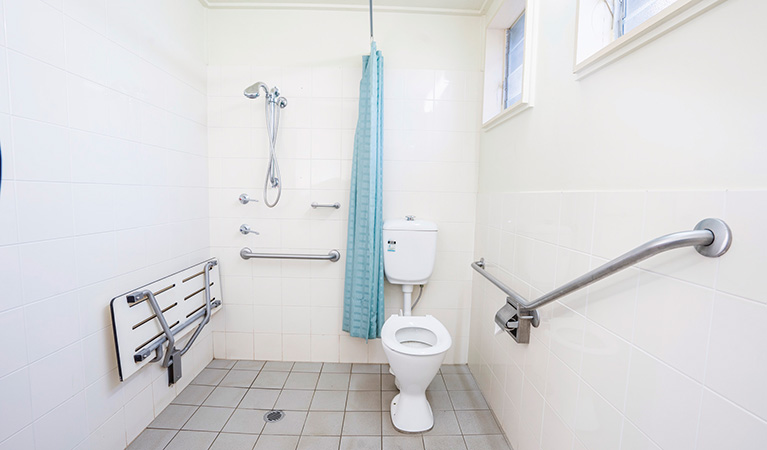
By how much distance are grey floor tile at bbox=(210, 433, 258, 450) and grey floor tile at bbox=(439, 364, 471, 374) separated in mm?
1172

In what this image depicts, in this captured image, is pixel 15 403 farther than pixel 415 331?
No

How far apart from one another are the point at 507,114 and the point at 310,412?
6.07 ft

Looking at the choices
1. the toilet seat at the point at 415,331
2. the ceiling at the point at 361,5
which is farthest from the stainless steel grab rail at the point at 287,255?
the ceiling at the point at 361,5

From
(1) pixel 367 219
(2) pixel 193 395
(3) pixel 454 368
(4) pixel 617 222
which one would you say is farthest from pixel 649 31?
(2) pixel 193 395

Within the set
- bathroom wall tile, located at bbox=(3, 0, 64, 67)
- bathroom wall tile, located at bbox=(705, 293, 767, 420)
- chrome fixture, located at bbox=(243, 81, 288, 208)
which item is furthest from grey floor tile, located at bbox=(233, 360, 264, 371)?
bathroom wall tile, located at bbox=(705, 293, 767, 420)

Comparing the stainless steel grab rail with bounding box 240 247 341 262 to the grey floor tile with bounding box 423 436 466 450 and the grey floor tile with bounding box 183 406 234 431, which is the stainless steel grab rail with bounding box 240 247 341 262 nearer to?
the grey floor tile with bounding box 183 406 234 431

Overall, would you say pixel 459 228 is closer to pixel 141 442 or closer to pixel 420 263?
pixel 420 263

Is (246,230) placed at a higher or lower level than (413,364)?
higher

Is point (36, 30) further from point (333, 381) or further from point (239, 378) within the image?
point (333, 381)

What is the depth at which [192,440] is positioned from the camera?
141 cm

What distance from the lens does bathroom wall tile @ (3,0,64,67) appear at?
0.93 m

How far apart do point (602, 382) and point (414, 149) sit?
151 cm

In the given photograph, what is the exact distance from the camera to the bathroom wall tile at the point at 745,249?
1.74 feet

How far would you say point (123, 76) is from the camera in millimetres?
1322
